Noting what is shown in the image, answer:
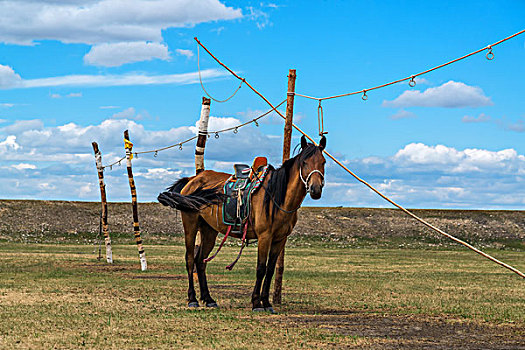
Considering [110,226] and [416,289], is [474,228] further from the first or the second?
[416,289]

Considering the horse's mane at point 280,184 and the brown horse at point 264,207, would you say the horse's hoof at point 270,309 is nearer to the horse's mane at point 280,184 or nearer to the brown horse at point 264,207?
the brown horse at point 264,207

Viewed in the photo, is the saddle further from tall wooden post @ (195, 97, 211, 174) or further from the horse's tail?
tall wooden post @ (195, 97, 211, 174)

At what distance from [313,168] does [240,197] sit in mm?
2279

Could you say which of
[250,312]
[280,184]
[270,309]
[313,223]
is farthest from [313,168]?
[313,223]

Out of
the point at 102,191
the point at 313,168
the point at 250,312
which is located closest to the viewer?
the point at 313,168

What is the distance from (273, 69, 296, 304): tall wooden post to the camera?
1717 cm

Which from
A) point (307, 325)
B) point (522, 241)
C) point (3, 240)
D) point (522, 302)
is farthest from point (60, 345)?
point (522, 241)

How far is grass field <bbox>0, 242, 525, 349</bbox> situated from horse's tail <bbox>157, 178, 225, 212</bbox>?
2520mm

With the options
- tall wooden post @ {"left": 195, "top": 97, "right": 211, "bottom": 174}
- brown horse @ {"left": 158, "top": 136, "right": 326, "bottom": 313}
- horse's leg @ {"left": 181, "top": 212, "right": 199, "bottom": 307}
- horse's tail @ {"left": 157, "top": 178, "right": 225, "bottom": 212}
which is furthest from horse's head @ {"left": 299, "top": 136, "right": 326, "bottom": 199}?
tall wooden post @ {"left": 195, "top": 97, "right": 211, "bottom": 174}

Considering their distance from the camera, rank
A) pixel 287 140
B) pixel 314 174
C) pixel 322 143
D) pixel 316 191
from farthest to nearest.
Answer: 1. pixel 287 140
2. pixel 322 143
3. pixel 314 174
4. pixel 316 191

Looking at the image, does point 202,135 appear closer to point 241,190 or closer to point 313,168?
point 241,190

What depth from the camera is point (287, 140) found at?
693 inches

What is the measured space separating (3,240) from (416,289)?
38210 mm

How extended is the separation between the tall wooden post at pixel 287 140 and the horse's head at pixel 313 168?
2546 mm
